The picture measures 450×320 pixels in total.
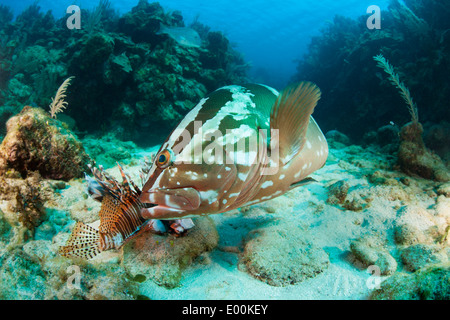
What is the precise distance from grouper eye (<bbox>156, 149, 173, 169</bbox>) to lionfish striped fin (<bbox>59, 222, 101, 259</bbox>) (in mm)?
1427

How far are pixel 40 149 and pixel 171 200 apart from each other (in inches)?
143

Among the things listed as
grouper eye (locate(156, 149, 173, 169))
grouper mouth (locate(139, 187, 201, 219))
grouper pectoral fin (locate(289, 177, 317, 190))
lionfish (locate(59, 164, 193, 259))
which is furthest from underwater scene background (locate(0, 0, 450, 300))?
grouper eye (locate(156, 149, 173, 169))

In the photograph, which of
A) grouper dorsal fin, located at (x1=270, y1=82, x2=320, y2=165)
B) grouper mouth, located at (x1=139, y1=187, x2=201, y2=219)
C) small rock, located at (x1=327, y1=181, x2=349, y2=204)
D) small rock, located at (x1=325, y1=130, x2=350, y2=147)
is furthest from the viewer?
small rock, located at (x1=325, y1=130, x2=350, y2=147)

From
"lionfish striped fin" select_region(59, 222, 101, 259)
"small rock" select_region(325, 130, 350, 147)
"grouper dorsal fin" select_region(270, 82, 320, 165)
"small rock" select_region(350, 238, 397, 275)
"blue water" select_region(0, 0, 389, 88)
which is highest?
"blue water" select_region(0, 0, 389, 88)

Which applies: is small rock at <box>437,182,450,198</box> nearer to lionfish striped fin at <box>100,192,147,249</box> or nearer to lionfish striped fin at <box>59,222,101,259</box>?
lionfish striped fin at <box>100,192,147,249</box>

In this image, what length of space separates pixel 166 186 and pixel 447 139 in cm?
972

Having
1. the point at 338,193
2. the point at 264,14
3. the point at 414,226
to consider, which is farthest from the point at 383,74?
the point at 264,14

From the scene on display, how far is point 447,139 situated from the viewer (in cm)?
742

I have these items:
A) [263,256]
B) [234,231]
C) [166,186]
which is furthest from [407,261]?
[166,186]

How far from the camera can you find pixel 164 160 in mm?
1683

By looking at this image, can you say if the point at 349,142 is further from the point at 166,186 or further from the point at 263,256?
the point at 166,186

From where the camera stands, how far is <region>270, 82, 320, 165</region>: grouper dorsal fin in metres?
1.84

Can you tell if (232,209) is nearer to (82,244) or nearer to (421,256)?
(82,244)

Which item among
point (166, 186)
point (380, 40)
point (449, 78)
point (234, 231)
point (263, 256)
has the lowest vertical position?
point (234, 231)
